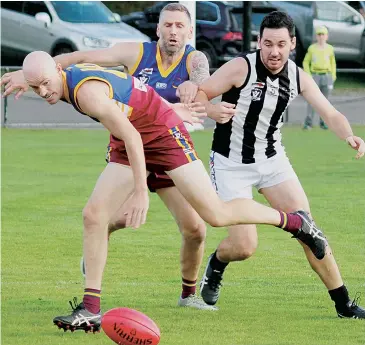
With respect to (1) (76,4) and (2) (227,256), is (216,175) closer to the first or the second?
(2) (227,256)

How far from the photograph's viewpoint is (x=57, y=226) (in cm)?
1230

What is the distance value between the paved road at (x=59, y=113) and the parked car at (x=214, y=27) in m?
3.88

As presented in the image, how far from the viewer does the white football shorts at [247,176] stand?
8.26 metres

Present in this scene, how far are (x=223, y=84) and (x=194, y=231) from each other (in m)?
1.05

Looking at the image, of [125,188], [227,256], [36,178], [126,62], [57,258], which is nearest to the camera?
[125,188]

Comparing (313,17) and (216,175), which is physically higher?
(216,175)

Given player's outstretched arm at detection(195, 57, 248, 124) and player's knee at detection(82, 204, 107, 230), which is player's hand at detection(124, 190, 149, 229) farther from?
player's outstretched arm at detection(195, 57, 248, 124)

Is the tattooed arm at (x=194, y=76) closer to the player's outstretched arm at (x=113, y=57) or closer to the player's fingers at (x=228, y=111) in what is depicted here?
the player's fingers at (x=228, y=111)

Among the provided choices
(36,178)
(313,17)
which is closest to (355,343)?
(36,178)

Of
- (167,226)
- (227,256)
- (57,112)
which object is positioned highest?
(227,256)

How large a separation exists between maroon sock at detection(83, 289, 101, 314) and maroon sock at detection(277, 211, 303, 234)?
4.38 feet

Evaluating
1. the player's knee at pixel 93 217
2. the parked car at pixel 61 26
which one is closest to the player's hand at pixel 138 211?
the player's knee at pixel 93 217

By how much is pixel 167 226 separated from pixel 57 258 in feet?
7.21

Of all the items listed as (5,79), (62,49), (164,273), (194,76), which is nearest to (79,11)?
(62,49)
